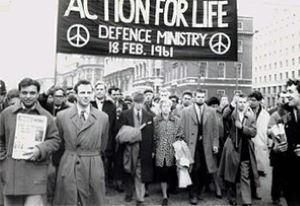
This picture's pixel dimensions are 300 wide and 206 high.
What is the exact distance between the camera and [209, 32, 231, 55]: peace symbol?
6.54 metres

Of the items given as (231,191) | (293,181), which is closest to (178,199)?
(231,191)

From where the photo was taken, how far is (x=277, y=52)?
85875 mm

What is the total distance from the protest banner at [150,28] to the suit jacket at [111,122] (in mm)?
1883

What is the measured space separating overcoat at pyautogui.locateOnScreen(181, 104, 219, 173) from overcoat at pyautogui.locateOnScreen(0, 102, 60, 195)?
12.2 ft

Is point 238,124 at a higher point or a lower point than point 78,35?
lower

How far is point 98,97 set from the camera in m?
7.79

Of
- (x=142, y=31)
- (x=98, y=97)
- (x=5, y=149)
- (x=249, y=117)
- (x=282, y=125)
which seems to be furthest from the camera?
(x=98, y=97)

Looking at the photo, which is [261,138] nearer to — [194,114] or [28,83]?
[194,114]

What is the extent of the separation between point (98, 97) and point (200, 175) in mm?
2444

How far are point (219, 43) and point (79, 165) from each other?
3046 millimetres

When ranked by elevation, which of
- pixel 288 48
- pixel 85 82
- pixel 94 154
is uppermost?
pixel 288 48

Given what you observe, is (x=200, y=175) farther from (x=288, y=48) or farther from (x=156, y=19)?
(x=288, y=48)

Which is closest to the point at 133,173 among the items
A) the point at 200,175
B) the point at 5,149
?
the point at 200,175

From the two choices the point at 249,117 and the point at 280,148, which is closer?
the point at 280,148
